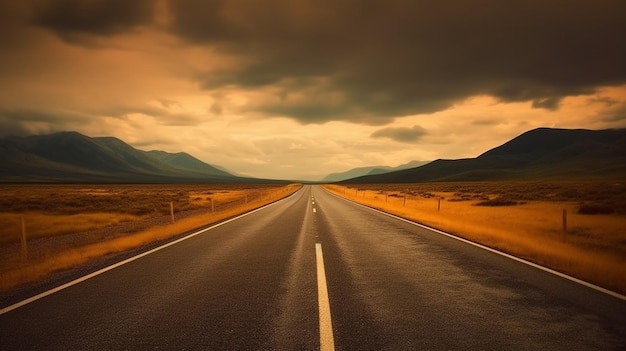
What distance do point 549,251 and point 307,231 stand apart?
779cm

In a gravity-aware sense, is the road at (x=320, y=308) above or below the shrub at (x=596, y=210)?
above

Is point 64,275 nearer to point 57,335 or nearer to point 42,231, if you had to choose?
point 57,335

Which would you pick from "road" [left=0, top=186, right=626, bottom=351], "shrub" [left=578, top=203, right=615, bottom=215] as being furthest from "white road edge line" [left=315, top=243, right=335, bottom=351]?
"shrub" [left=578, top=203, right=615, bottom=215]

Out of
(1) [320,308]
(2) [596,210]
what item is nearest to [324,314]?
(1) [320,308]

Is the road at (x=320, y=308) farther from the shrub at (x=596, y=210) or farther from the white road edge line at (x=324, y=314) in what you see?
the shrub at (x=596, y=210)

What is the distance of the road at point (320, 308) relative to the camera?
4.12 metres

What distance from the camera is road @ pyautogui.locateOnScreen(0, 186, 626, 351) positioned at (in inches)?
162

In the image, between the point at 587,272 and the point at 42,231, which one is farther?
the point at 42,231

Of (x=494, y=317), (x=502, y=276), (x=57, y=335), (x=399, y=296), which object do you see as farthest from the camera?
(x=502, y=276)

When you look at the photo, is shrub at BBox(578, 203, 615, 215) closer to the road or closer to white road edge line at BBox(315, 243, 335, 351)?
the road

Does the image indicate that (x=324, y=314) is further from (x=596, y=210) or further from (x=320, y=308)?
(x=596, y=210)

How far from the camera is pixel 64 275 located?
736 cm

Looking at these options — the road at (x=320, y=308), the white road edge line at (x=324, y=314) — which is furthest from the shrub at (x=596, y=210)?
the white road edge line at (x=324, y=314)

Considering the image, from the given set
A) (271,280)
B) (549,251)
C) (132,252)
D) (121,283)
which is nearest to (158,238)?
(132,252)
